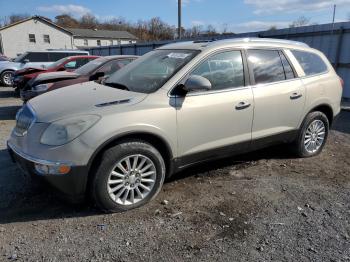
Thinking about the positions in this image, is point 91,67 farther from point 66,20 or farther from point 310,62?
point 66,20

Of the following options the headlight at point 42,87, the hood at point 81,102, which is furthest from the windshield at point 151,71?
the headlight at point 42,87

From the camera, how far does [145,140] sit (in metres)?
3.53

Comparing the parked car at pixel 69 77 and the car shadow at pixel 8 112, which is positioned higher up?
the parked car at pixel 69 77

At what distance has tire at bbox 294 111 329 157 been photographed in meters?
4.98

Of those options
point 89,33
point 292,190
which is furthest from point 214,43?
point 89,33

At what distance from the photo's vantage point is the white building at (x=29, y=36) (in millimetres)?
47875

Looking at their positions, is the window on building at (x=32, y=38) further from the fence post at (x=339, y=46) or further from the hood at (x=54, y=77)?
the fence post at (x=339, y=46)

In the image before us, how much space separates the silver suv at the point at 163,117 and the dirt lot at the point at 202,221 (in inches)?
14.7

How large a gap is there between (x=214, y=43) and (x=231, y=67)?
37 cm

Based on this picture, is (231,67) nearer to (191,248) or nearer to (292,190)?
(292,190)

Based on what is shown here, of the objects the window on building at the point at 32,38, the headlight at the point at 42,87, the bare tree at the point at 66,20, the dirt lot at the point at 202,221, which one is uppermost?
the bare tree at the point at 66,20

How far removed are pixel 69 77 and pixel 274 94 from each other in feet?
18.0

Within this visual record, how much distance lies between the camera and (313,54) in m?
5.11

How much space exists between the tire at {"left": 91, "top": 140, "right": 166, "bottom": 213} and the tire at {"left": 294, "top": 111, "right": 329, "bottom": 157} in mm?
2465
